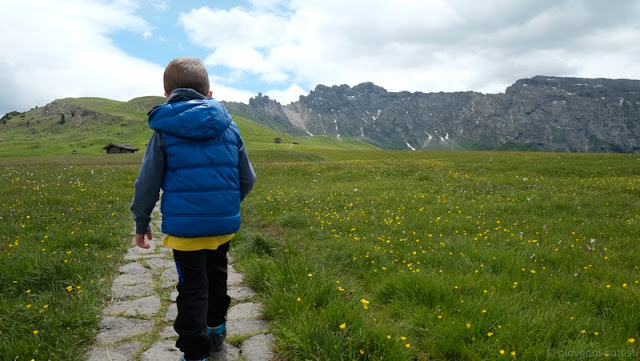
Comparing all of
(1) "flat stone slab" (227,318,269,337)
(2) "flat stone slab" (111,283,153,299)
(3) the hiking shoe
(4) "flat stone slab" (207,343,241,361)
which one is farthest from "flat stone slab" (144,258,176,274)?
(4) "flat stone slab" (207,343,241,361)

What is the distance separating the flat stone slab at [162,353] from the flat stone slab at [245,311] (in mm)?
815

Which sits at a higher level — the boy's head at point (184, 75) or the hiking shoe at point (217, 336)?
the boy's head at point (184, 75)

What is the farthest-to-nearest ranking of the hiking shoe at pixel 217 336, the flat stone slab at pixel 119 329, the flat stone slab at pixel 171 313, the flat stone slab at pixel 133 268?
1. the flat stone slab at pixel 133 268
2. the flat stone slab at pixel 171 313
3. the flat stone slab at pixel 119 329
4. the hiking shoe at pixel 217 336

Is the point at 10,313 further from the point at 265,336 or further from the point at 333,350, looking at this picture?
the point at 333,350

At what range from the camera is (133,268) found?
21.4ft

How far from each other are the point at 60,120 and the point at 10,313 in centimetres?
23588

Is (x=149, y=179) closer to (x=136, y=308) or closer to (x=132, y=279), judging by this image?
(x=136, y=308)

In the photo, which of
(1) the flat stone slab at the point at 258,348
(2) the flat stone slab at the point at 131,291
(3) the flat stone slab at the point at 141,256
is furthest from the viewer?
(3) the flat stone slab at the point at 141,256

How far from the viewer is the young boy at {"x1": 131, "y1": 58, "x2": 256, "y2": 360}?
3.49 meters

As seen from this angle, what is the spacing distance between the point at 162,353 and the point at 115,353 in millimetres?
489

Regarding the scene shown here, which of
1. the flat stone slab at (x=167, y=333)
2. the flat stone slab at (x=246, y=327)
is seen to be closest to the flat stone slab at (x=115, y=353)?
the flat stone slab at (x=167, y=333)

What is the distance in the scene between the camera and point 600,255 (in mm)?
6695

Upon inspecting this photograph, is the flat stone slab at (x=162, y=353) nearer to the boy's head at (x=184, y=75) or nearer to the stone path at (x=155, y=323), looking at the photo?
the stone path at (x=155, y=323)

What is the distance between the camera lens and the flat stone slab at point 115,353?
380 centimetres
